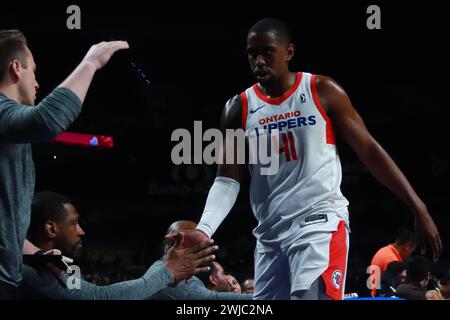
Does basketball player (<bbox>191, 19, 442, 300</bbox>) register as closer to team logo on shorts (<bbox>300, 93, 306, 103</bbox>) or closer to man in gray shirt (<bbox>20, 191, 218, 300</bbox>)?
team logo on shorts (<bbox>300, 93, 306, 103</bbox>)

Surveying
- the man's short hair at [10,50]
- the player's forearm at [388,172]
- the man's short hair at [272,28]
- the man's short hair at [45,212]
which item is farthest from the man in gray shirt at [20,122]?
the player's forearm at [388,172]

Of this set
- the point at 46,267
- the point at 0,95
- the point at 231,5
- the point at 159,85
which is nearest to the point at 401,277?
the point at 46,267

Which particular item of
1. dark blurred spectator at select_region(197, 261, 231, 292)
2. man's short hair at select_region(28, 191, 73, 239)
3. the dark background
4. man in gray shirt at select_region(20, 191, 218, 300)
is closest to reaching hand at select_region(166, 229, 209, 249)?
man in gray shirt at select_region(20, 191, 218, 300)

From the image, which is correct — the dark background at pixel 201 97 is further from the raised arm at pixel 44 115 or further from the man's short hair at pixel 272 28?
the raised arm at pixel 44 115

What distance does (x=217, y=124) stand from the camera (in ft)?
36.0

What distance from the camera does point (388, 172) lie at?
10.4 feet

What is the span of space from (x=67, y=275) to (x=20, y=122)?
3.09 feet

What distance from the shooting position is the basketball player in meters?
3.06

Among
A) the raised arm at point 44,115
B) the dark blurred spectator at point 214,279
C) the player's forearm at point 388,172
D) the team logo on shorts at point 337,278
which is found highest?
the raised arm at point 44,115

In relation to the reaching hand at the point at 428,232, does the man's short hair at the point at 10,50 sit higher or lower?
higher

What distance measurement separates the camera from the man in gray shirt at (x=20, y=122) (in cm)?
213

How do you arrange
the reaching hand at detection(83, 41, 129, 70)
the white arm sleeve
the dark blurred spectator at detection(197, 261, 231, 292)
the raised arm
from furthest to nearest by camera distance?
the dark blurred spectator at detection(197, 261, 231, 292) < the white arm sleeve < the reaching hand at detection(83, 41, 129, 70) < the raised arm

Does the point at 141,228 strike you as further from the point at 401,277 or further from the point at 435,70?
the point at 401,277

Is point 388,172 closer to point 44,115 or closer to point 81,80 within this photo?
point 81,80
